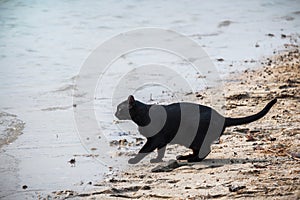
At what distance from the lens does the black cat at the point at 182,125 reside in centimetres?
567

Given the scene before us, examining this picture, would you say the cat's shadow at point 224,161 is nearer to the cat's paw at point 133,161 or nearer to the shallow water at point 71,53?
the cat's paw at point 133,161

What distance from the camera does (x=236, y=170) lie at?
16.6 ft

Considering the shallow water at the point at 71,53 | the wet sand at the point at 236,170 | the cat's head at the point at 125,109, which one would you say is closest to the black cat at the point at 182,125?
the cat's head at the point at 125,109

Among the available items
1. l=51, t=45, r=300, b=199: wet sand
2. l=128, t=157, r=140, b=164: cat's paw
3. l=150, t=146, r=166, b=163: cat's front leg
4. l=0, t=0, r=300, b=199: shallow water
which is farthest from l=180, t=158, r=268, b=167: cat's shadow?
l=0, t=0, r=300, b=199: shallow water

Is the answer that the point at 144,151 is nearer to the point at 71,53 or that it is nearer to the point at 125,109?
the point at 125,109

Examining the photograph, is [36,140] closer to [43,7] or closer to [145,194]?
[145,194]

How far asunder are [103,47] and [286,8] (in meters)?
6.79

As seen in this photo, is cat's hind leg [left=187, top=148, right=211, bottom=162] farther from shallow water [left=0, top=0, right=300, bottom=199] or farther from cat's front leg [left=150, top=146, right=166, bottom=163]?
shallow water [left=0, top=0, right=300, bottom=199]

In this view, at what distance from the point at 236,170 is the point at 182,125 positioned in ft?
2.87

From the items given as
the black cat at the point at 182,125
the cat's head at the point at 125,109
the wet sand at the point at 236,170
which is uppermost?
the cat's head at the point at 125,109

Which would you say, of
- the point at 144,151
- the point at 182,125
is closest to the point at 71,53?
the point at 144,151

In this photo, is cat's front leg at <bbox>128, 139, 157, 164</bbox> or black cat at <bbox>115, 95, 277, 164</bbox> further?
cat's front leg at <bbox>128, 139, 157, 164</bbox>

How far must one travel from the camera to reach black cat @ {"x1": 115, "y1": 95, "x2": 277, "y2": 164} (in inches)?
223

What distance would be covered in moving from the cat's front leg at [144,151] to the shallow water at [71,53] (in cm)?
30
